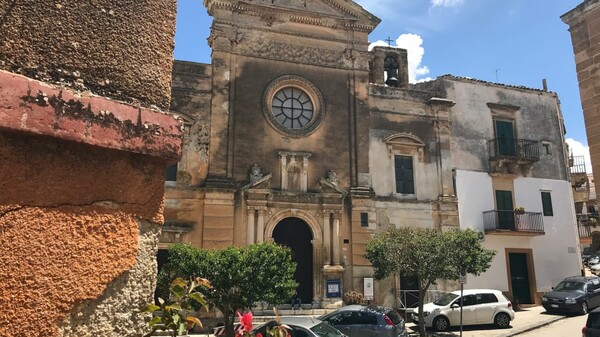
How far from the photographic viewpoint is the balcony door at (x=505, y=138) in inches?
937

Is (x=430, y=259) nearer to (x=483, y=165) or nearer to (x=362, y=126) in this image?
(x=362, y=126)

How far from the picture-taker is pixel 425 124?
22.6 m

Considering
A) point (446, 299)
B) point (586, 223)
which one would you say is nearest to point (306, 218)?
point (446, 299)

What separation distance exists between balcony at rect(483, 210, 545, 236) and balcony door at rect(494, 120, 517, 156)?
300 centimetres

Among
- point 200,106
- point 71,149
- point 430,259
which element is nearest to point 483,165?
point 430,259

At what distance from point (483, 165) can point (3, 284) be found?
937 inches

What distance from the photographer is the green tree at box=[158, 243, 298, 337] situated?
13.6 metres

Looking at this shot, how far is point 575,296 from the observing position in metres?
19.8

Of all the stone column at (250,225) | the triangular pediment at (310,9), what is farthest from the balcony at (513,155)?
the stone column at (250,225)

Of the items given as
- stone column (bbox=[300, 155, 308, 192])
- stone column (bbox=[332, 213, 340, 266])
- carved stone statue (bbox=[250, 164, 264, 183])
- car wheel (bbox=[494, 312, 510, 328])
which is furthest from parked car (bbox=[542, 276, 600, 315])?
carved stone statue (bbox=[250, 164, 264, 183])

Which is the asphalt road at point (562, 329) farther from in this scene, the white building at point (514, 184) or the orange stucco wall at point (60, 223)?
the orange stucco wall at point (60, 223)

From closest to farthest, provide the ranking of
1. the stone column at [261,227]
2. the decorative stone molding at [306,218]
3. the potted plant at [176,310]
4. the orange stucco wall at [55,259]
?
the orange stucco wall at [55,259], the potted plant at [176,310], the stone column at [261,227], the decorative stone molding at [306,218]

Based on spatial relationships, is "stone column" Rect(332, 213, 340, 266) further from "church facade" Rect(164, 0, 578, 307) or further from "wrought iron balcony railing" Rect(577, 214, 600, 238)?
"wrought iron balcony railing" Rect(577, 214, 600, 238)

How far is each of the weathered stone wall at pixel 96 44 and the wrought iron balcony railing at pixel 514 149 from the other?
76.1ft
